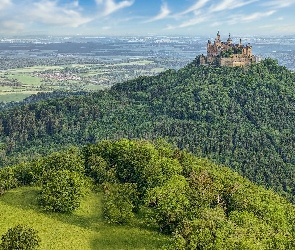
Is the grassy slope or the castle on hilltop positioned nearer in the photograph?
the grassy slope

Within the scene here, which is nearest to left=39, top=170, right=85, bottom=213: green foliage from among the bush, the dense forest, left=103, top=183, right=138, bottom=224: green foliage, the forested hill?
the dense forest

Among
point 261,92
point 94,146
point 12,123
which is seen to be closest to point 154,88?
point 261,92

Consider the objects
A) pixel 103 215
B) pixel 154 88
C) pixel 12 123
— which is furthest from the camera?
pixel 154 88

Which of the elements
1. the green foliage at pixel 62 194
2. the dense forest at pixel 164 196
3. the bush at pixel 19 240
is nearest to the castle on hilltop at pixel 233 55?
the dense forest at pixel 164 196

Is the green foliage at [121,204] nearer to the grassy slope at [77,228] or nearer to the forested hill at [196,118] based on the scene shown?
the grassy slope at [77,228]

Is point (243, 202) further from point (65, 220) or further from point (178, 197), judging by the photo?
point (65, 220)

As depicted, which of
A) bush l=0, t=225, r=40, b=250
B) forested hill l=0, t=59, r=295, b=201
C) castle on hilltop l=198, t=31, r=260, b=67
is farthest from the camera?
castle on hilltop l=198, t=31, r=260, b=67

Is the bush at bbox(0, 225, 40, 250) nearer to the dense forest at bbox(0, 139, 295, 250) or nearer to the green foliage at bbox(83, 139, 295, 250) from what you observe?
the dense forest at bbox(0, 139, 295, 250)
